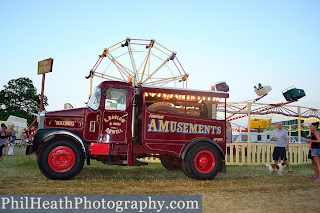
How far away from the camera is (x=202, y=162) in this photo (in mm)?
7590

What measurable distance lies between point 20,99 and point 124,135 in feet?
Result: 161

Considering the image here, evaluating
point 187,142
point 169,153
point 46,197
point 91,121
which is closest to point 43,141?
point 91,121

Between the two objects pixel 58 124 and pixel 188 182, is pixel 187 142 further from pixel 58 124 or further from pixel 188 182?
pixel 58 124

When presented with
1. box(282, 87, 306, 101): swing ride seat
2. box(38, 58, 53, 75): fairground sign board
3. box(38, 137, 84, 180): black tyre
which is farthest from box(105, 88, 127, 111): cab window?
box(282, 87, 306, 101): swing ride seat

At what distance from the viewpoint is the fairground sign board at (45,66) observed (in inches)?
430

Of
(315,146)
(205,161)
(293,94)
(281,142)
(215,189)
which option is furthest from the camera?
(293,94)

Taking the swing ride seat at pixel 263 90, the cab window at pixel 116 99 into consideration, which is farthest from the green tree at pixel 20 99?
the cab window at pixel 116 99

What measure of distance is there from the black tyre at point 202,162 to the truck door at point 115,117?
5.66 feet

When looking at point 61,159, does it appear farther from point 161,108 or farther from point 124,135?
point 161,108

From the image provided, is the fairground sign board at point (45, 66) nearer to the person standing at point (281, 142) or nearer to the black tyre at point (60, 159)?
the black tyre at point (60, 159)

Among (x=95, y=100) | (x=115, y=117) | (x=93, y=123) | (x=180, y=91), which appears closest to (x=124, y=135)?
(x=115, y=117)

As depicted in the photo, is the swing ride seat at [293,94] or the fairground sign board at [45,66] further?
the swing ride seat at [293,94]

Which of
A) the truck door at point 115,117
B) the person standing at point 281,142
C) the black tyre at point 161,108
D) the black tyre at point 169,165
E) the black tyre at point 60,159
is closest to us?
the black tyre at point 60,159

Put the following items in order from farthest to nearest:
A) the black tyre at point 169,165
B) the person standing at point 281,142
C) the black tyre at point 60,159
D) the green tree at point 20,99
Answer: the green tree at point 20,99 < the black tyre at point 169,165 < the person standing at point 281,142 < the black tyre at point 60,159
